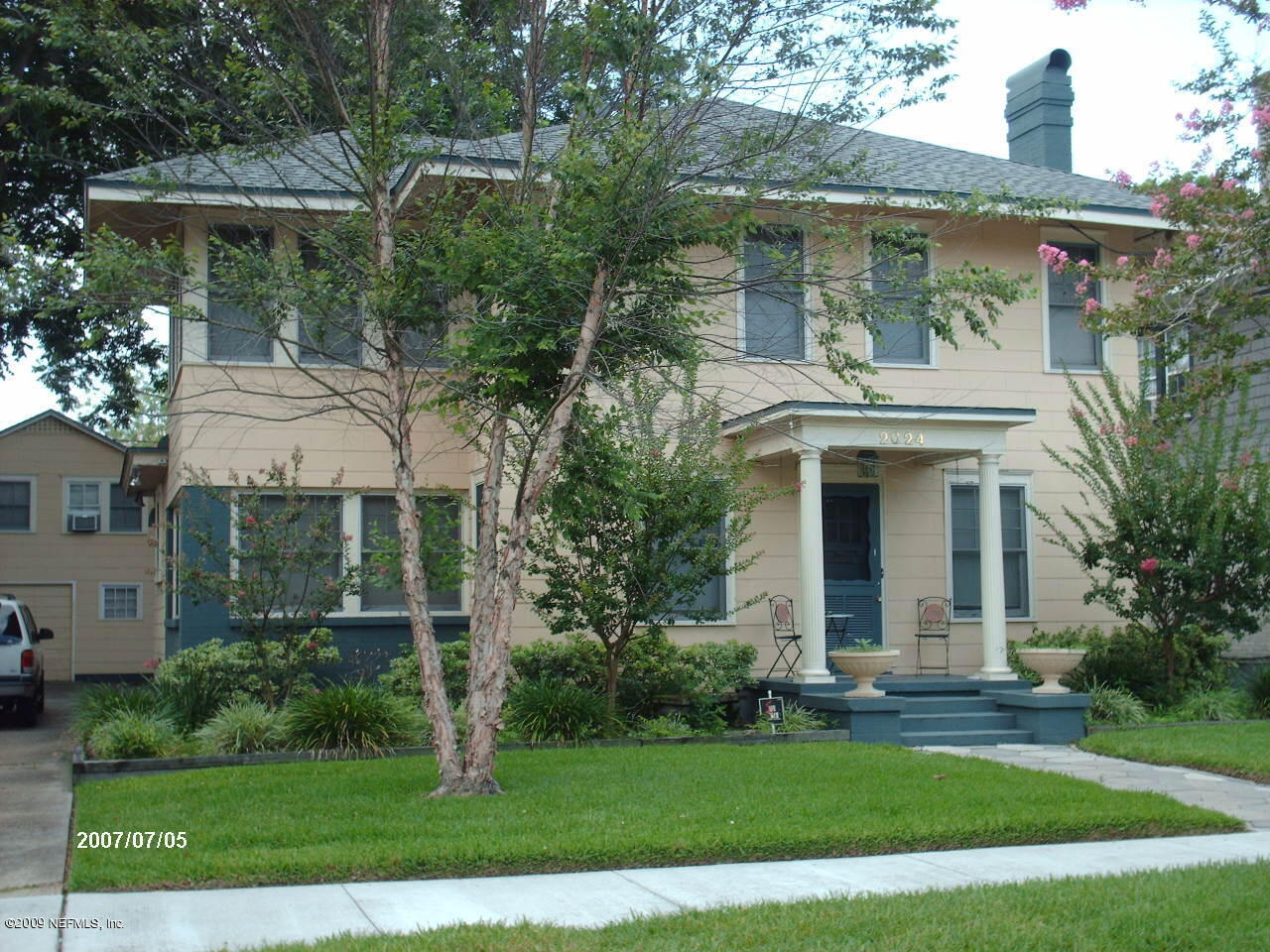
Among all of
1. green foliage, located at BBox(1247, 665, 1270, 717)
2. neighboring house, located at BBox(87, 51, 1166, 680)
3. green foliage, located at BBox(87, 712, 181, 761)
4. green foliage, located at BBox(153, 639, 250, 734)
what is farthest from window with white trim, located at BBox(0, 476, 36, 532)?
green foliage, located at BBox(1247, 665, 1270, 717)

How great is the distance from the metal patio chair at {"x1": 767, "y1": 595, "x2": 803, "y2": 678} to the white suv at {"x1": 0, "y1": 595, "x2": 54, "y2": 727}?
904 cm

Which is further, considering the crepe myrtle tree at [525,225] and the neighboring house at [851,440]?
the neighboring house at [851,440]

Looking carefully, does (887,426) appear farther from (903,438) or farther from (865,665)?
(865,665)

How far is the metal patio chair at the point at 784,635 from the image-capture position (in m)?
15.1

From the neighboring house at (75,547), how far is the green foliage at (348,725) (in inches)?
684

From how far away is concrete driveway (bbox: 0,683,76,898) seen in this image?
7344 millimetres

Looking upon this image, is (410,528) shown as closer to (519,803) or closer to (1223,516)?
(519,803)

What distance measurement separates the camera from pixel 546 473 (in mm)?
9711

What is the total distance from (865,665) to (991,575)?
7.49ft

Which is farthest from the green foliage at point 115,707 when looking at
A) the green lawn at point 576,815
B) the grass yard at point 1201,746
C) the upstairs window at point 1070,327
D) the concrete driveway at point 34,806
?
the upstairs window at point 1070,327

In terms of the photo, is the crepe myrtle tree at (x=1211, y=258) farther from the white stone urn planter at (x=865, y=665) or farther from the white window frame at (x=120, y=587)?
the white window frame at (x=120, y=587)

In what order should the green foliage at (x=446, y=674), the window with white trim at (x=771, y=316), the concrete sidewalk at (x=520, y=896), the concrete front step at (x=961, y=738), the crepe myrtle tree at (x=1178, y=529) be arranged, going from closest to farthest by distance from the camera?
the concrete sidewalk at (x=520, y=896)
the window with white trim at (x=771, y=316)
the concrete front step at (x=961, y=738)
the green foliage at (x=446, y=674)
the crepe myrtle tree at (x=1178, y=529)

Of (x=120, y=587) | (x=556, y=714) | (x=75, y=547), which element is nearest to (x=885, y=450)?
(x=556, y=714)

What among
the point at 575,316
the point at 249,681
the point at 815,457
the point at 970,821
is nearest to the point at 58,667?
the point at 249,681
